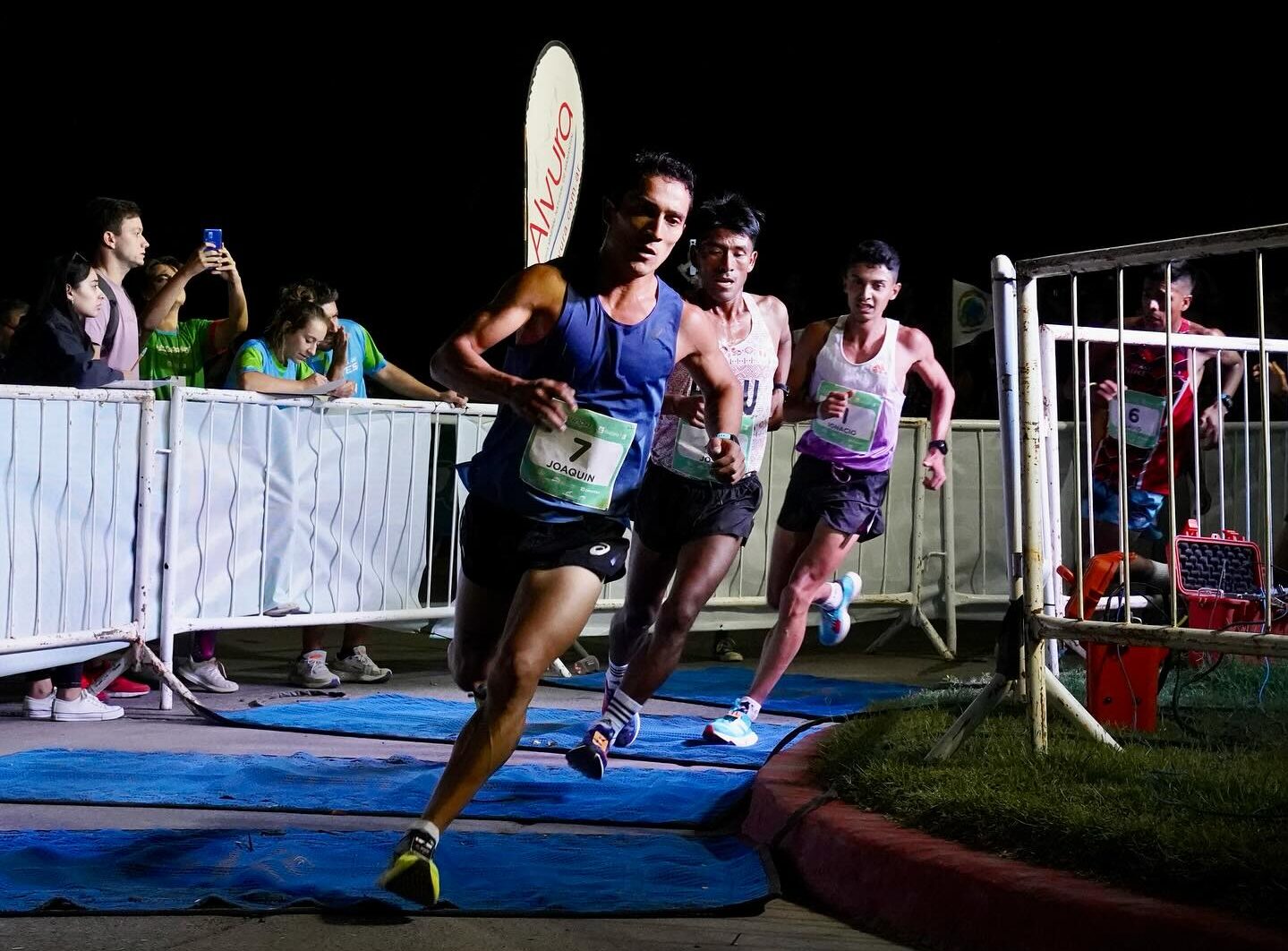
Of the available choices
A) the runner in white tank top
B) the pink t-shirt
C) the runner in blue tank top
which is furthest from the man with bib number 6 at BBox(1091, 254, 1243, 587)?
the pink t-shirt

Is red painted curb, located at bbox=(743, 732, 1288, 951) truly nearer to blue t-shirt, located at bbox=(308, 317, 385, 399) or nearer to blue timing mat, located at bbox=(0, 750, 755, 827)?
blue timing mat, located at bbox=(0, 750, 755, 827)

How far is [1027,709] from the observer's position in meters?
4.48

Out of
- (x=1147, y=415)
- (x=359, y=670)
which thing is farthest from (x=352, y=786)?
(x=1147, y=415)

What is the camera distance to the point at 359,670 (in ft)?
26.5

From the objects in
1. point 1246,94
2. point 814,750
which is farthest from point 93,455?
point 1246,94

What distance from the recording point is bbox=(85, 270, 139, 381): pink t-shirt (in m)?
Answer: 6.95

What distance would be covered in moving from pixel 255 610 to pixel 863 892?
14.5ft

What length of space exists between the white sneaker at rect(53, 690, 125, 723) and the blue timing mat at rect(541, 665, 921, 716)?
2234mm

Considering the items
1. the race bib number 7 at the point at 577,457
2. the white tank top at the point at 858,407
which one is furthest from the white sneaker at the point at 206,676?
the race bib number 7 at the point at 577,457

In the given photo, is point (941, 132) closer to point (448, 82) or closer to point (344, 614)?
point (448, 82)

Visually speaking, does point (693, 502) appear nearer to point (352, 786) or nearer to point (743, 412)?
point (743, 412)

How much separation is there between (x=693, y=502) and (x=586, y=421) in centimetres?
170

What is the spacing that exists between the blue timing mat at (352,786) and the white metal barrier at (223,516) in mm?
1058

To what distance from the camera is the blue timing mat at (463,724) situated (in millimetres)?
5844
